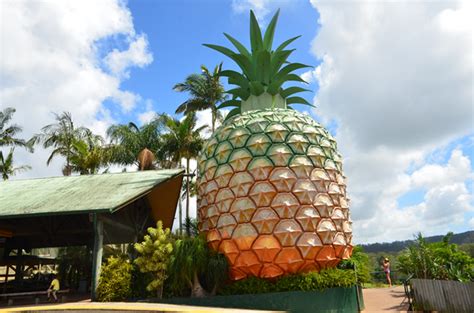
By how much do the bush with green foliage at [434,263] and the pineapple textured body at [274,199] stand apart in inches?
168

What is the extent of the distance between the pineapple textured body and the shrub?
302cm

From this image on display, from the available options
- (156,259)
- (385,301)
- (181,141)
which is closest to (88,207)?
(156,259)

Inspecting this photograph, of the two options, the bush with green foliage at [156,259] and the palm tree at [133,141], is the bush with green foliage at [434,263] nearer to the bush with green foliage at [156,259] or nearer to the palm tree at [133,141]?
the bush with green foliage at [156,259]

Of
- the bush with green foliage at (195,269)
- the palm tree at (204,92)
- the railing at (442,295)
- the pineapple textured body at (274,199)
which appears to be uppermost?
the palm tree at (204,92)

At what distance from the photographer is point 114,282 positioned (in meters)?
11.3

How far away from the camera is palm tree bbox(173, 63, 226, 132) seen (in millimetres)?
29516

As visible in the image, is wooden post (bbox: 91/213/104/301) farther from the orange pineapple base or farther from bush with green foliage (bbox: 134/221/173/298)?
the orange pineapple base

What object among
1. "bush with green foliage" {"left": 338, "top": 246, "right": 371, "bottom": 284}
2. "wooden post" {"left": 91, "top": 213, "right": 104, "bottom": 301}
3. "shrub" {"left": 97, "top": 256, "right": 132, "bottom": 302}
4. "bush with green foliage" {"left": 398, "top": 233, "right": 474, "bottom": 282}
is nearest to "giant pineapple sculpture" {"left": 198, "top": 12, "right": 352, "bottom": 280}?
"bush with green foliage" {"left": 338, "top": 246, "right": 371, "bottom": 284}

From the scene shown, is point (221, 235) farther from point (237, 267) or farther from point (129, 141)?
point (129, 141)

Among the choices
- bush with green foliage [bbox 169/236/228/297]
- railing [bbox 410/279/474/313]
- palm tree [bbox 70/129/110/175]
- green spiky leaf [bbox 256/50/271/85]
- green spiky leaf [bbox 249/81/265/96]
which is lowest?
railing [bbox 410/279/474/313]

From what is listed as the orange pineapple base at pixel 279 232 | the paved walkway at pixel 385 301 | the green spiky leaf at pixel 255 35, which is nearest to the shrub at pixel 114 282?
the orange pineapple base at pixel 279 232

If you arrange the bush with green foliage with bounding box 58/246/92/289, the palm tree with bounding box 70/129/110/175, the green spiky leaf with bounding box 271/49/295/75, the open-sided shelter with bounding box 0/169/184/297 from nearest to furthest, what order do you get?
1. the open-sided shelter with bounding box 0/169/184/297
2. the green spiky leaf with bounding box 271/49/295/75
3. the bush with green foliage with bounding box 58/246/92/289
4. the palm tree with bounding box 70/129/110/175

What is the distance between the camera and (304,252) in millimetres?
11469

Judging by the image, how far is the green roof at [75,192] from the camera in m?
11.5
